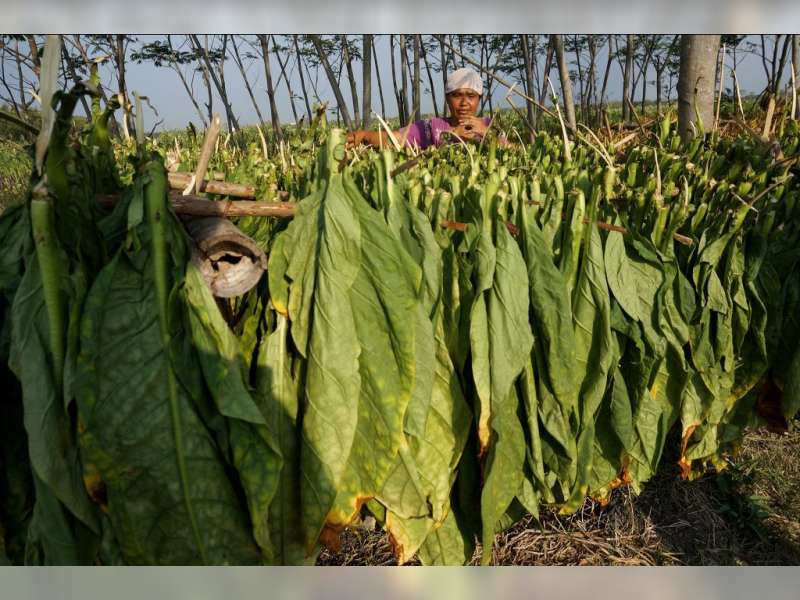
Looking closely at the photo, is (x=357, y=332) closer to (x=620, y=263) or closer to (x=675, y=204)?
(x=620, y=263)

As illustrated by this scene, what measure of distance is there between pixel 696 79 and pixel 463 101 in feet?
5.06

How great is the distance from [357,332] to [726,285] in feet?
3.67

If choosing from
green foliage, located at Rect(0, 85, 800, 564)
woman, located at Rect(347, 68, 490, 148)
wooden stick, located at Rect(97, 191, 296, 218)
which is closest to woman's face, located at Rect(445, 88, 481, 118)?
woman, located at Rect(347, 68, 490, 148)

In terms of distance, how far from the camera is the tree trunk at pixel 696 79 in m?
2.63

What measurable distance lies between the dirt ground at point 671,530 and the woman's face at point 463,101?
2510mm

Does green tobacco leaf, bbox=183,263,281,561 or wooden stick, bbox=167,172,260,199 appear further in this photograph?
wooden stick, bbox=167,172,260,199

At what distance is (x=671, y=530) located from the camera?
8.78ft

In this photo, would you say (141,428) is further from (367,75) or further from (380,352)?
(367,75)

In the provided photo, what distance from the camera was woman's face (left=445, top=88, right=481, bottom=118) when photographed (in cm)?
380

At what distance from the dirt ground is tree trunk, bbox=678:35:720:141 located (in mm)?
1709

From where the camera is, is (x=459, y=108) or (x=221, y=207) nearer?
(x=221, y=207)

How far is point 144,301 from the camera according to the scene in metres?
1.03

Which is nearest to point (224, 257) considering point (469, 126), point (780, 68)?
point (469, 126)

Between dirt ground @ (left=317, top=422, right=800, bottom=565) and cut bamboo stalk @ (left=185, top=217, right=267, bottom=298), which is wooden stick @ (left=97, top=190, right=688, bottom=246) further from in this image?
dirt ground @ (left=317, top=422, right=800, bottom=565)
